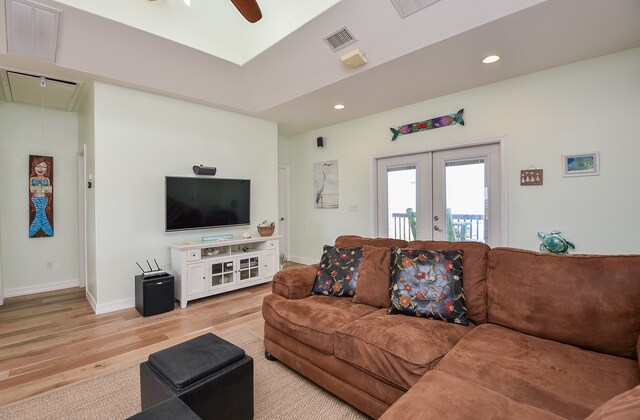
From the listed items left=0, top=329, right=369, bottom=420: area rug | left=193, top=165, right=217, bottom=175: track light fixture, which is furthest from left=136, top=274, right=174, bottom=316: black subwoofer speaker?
left=193, top=165, right=217, bottom=175: track light fixture

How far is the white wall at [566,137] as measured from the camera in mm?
2811

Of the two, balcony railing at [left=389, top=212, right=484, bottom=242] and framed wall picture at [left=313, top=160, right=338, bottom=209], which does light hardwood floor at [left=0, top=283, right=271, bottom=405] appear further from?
balcony railing at [left=389, top=212, right=484, bottom=242]

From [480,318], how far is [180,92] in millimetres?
4013

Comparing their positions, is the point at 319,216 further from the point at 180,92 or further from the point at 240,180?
the point at 180,92

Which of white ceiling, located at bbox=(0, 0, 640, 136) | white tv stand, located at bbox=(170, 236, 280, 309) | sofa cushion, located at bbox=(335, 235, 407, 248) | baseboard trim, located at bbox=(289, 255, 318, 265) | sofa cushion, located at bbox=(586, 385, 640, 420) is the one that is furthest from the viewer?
baseboard trim, located at bbox=(289, 255, 318, 265)

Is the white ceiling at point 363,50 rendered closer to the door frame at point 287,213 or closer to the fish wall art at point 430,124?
the fish wall art at point 430,124

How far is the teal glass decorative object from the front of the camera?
305cm

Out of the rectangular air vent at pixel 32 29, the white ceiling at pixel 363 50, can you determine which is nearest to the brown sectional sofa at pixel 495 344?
the white ceiling at pixel 363 50

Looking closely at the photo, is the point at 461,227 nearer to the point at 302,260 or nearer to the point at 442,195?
the point at 442,195

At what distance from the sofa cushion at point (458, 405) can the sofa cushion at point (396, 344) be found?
0.26m

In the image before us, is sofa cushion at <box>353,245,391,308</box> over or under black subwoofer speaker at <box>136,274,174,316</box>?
over

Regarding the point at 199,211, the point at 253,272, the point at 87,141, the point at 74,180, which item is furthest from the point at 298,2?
the point at 74,180

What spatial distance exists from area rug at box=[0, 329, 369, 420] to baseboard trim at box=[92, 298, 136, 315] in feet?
5.02

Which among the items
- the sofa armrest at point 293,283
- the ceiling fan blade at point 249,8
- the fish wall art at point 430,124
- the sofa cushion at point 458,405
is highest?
the ceiling fan blade at point 249,8
